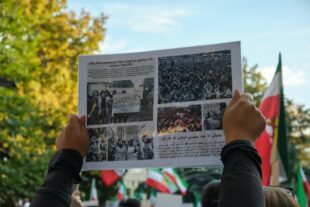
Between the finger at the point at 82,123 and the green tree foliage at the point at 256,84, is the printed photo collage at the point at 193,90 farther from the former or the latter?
the green tree foliage at the point at 256,84

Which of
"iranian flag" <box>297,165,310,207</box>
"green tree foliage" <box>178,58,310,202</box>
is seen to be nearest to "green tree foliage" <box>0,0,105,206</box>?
"iranian flag" <box>297,165,310,207</box>

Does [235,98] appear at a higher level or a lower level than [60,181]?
higher

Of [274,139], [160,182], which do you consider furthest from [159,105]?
[160,182]

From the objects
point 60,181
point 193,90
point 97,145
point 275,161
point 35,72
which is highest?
point 35,72

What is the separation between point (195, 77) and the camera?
2.17m

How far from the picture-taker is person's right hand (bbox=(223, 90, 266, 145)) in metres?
1.68

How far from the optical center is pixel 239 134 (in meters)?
1.68

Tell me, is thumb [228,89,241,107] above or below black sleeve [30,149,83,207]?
above

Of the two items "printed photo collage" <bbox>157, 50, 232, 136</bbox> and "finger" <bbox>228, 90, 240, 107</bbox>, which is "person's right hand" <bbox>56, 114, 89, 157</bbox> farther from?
"finger" <bbox>228, 90, 240, 107</bbox>

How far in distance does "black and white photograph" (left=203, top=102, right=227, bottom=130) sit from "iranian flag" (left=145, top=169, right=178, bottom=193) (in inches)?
611

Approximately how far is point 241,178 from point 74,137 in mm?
783

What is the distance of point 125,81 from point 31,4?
382 inches

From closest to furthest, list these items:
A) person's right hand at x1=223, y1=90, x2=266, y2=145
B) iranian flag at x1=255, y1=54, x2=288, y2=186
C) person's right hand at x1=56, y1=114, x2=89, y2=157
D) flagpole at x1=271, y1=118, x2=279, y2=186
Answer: person's right hand at x1=223, y1=90, x2=266, y2=145 < person's right hand at x1=56, y1=114, x2=89, y2=157 < flagpole at x1=271, y1=118, x2=279, y2=186 < iranian flag at x1=255, y1=54, x2=288, y2=186

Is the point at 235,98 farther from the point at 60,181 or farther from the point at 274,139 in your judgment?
the point at 274,139
